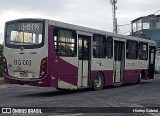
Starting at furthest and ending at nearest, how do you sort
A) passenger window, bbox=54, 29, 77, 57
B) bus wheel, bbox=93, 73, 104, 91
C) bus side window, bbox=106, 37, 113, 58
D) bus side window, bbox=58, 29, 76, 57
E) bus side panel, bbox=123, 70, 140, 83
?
bus side panel, bbox=123, 70, 140, 83, bus side window, bbox=106, 37, 113, 58, bus wheel, bbox=93, 73, 104, 91, bus side window, bbox=58, 29, 76, 57, passenger window, bbox=54, 29, 77, 57

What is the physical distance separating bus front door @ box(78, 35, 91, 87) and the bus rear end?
2438mm

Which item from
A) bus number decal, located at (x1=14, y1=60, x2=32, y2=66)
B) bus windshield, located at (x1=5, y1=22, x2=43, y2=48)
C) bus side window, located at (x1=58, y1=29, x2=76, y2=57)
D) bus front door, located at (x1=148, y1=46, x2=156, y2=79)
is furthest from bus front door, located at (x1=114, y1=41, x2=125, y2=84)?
bus number decal, located at (x1=14, y1=60, x2=32, y2=66)

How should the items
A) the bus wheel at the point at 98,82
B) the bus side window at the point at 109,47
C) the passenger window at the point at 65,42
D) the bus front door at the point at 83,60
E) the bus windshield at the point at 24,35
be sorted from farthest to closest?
the bus side window at the point at 109,47 → the bus wheel at the point at 98,82 → the bus front door at the point at 83,60 → the passenger window at the point at 65,42 → the bus windshield at the point at 24,35

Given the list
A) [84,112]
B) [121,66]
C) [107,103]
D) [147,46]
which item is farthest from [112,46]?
[84,112]

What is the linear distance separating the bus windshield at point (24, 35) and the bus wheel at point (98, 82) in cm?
436

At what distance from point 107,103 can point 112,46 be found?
767 centimetres

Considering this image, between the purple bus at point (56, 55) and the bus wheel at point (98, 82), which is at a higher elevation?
the purple bus at point (56, 55)

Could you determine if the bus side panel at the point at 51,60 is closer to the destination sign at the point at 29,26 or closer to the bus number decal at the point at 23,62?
the destination sign at the point at 29,26

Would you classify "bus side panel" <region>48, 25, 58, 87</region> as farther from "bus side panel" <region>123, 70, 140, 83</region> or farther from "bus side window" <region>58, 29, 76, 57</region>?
"bus side panel" <region>123, 70, 140, 83</region>

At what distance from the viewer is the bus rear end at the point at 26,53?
52.8 feet

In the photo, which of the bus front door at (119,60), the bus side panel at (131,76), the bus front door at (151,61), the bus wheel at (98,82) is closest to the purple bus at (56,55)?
the bus wheel at (98,82)

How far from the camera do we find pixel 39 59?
16.1m

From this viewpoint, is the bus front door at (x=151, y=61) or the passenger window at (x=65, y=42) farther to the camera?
the bus front door at (x=151, y=61)

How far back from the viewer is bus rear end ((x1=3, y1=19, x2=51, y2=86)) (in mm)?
16094
